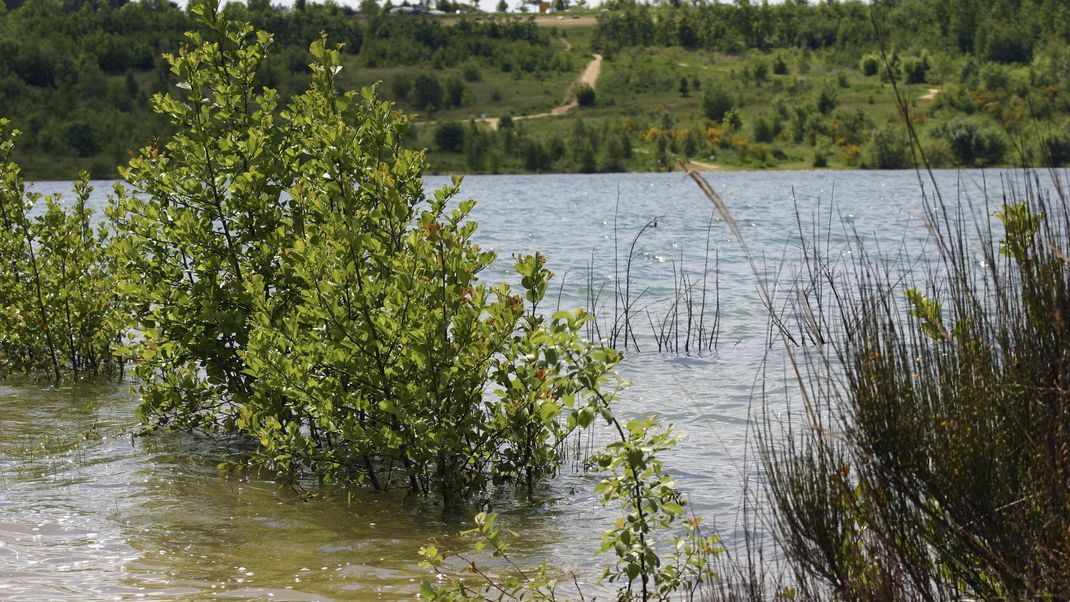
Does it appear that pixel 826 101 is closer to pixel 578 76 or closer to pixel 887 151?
pixel 887 151

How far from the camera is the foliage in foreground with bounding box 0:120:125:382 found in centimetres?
1188

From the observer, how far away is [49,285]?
1197cm

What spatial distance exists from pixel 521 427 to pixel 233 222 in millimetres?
3172

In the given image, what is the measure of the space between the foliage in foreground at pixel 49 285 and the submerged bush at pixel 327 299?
3135mm

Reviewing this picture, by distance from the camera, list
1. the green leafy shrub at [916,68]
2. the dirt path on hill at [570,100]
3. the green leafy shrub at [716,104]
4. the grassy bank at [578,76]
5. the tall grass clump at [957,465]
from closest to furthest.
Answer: the tall grass clump at [957,465] → the grassy bank at [578,76] → the green leafy shrub at [916,68] → the dirt path on hill at [570,100] → the green leafy shrub at [716,104]

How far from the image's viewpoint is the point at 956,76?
422 ft

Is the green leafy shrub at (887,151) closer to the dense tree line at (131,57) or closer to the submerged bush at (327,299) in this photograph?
the dense tree line at (131,57)

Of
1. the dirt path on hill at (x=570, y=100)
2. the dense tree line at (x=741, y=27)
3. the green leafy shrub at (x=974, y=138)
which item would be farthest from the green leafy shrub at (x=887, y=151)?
the dense tree line at (x=741, y=27)

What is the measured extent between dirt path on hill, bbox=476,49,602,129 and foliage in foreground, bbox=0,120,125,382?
116 meters

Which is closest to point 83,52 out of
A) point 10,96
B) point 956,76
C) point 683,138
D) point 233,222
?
point 10,96

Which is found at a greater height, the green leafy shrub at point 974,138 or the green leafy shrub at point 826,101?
the green leafy shrub at point 826,101

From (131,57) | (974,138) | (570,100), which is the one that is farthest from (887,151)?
(131,57)

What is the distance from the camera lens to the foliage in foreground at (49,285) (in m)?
11.9

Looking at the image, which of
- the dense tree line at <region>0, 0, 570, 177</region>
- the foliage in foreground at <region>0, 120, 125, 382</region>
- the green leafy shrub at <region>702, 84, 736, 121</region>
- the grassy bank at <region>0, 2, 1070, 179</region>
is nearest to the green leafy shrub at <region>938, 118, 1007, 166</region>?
the grassy bank at <region>0, 2, 1070, 179</region>
